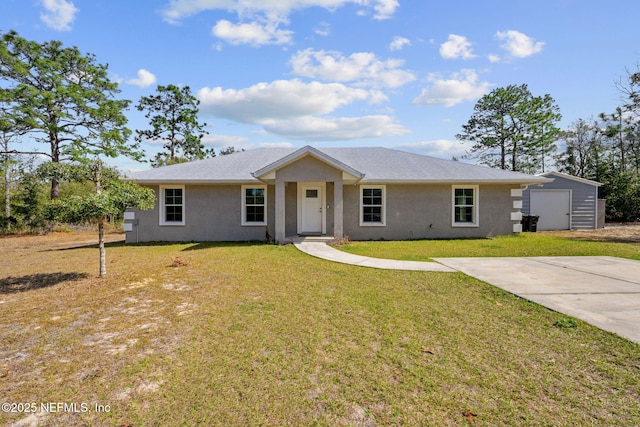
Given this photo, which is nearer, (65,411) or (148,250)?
(65,411)

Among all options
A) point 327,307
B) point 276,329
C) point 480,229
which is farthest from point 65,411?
point 480,229

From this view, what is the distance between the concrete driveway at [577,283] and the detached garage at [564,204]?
10.8 meters

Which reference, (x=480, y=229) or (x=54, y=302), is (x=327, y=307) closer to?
(x=54, y=302)

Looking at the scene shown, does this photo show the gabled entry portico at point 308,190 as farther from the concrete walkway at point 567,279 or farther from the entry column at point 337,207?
the concrete walkway at point 567,279

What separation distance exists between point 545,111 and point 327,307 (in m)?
34.9

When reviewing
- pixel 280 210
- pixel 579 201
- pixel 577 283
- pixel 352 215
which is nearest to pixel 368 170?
pixel 352 215

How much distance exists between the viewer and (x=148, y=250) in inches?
477

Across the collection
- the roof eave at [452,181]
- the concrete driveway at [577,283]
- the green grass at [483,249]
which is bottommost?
the concrete driveway at [577,283]

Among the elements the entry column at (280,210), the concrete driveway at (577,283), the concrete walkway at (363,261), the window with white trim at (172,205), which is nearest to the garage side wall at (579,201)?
the concrete driveway at (577,283)

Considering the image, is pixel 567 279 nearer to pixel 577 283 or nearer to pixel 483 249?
pixel 577 283

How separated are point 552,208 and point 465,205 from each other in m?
8.34

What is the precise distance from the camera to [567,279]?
22.5 ft

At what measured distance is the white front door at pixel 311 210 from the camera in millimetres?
14539

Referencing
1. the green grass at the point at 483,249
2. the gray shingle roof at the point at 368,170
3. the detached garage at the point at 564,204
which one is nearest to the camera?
the green grass at the point at 483,249
